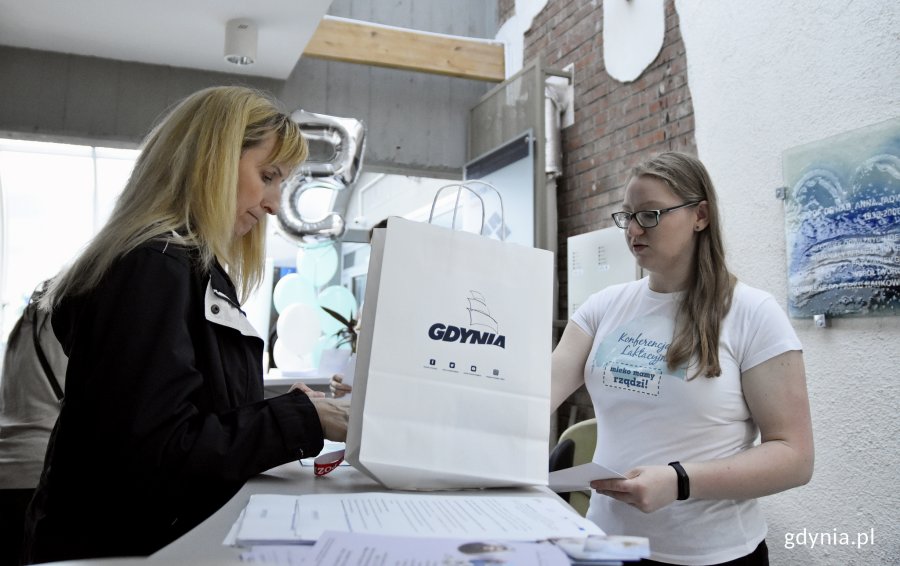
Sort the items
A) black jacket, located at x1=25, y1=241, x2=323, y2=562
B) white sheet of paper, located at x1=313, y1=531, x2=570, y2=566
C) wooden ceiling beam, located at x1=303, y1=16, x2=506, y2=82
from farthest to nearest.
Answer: wooden ceiling beam, located at x1=303, y1=16, x2=506, y2=82 → black jacket, located at x1=25, y1=241, x2=323, y2=562 → white sheet of paper, located at x1=313, y1=531, x2=570, y2=566

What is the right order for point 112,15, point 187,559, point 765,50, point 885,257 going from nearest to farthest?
point 187,559, point 885,257, point 765,50, point 112,15

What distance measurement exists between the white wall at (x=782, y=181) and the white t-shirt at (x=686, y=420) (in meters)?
0.95

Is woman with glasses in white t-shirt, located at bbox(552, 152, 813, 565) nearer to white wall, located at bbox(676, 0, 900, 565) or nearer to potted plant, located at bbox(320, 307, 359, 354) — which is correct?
white wall, located at bbox(676, 0, 900, 565)

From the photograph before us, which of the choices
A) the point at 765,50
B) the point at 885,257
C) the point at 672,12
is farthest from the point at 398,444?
the point at 672,12

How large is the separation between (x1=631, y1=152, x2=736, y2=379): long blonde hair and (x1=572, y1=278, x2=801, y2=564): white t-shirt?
0.07 ft

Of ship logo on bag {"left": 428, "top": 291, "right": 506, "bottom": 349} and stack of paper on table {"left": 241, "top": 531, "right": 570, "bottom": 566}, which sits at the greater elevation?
ship logo on bag {"left": 428, "top": 291, "right": 506, "bottom": 349}

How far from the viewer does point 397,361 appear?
0.82 meters

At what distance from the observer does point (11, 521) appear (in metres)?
1.88

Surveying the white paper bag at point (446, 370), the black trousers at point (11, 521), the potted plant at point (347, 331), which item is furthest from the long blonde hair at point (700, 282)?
the potted plant at point (347, 331)

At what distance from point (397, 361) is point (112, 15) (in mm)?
3559

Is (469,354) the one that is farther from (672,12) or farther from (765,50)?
(672,12)

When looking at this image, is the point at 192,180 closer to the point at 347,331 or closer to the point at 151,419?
the point at 151,419

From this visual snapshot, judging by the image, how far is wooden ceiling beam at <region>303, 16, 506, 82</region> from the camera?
14.2 ft

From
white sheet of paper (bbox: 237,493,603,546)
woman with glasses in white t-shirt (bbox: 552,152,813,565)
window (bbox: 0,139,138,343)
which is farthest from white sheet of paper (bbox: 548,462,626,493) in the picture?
window (bbox: 0,139,138,343)
